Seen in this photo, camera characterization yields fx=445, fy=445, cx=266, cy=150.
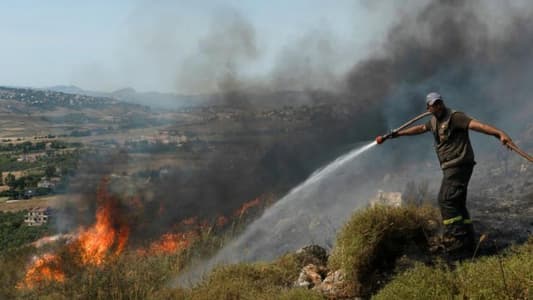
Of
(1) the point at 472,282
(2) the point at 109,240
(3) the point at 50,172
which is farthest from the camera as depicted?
(3) the point at 50,172

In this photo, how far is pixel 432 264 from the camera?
6.52 m

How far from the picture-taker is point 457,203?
240 inches

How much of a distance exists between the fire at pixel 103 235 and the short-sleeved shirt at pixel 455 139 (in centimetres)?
1434

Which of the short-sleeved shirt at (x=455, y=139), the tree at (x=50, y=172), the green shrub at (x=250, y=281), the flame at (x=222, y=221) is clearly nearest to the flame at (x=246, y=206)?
the flame at (x=222, y=221)

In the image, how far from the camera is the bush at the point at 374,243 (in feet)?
21.2

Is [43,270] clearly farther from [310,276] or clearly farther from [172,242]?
[310,276]

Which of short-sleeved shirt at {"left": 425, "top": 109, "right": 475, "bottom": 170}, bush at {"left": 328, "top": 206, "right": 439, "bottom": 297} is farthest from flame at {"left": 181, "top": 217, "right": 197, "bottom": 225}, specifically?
short-sleeved shirt at {"left": 425, "top": 109, "right": 475, "bottom": 170}

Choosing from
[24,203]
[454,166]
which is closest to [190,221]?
[454,166]

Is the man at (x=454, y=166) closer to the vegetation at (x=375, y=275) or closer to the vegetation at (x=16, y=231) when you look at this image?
the vegetation at (x=375, y=275)

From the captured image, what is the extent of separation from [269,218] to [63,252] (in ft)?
27.3

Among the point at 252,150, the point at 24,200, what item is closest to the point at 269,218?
the point at 252,150

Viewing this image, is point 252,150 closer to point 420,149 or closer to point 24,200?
point 420,149

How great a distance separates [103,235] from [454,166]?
56.2ft

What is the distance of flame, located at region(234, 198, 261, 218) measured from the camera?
69.4 ft
